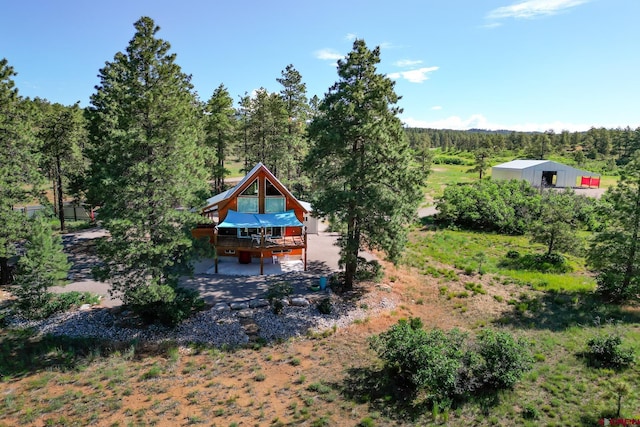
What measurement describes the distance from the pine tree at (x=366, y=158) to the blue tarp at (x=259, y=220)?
13.8 feet

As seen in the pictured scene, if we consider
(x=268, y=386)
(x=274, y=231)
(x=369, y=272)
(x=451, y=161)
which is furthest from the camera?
(x=451, y=161)

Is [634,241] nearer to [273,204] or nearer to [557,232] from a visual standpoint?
[557,232]

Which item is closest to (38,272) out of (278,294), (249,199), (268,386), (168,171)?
(168,171)

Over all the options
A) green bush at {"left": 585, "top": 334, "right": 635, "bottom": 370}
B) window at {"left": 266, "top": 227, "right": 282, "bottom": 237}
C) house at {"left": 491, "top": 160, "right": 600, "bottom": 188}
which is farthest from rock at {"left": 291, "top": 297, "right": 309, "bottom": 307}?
house at {"left": 491, "top": 160, "right": 600, "bottom": 188}

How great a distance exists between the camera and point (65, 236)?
29297 millimetres

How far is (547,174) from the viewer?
174 feet

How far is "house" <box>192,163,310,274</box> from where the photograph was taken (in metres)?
22.2

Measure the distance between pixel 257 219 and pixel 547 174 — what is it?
46837mm

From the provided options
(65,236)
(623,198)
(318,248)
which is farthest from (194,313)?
(623,198)

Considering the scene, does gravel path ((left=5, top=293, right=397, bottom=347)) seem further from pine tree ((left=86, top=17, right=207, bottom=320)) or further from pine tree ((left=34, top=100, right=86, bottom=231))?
pine tree ((left=34, top=100, right=86, bottom=231))

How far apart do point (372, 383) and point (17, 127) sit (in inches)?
769

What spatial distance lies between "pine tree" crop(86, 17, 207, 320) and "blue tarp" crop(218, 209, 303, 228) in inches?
221

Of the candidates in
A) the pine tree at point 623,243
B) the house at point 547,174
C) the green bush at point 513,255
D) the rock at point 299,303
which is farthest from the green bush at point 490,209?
the rock at point 299,303

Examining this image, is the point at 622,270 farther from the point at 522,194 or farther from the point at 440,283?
the point at 522,194
